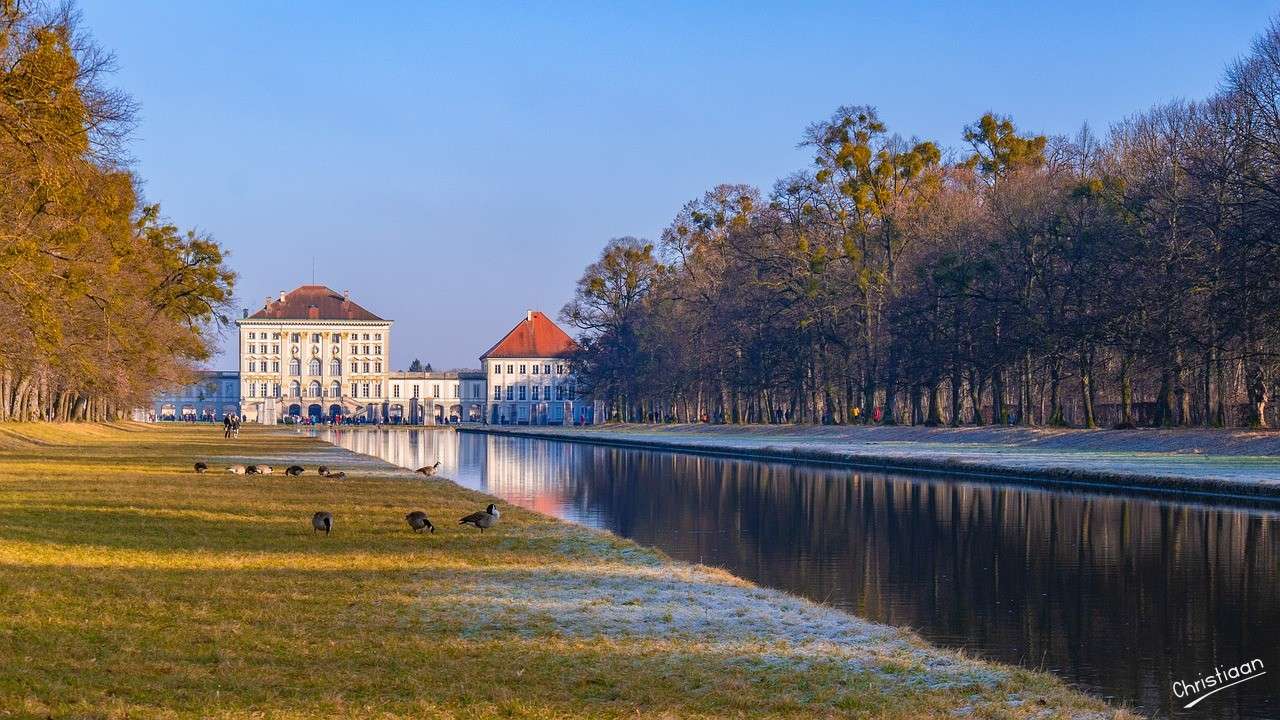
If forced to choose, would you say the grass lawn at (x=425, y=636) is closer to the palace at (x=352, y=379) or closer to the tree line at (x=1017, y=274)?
the tree line at (x=1017, y=274)

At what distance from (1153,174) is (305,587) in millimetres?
40905

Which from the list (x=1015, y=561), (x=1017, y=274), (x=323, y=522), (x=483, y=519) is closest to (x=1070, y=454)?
(x=1017, y=274)

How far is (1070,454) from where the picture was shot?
42406 mm

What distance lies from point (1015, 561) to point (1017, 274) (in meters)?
38.5

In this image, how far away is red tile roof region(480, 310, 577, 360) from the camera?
183 m

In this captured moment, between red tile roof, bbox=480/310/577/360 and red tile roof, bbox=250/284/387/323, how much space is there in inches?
638

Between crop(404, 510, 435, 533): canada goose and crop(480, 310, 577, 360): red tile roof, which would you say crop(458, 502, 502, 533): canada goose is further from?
crop(480, 310, 577, 360): red tile roof

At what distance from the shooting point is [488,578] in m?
14.1

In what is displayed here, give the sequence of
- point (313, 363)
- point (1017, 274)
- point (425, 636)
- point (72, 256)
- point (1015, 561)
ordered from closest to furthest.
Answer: point (425, 636) < point (1015, 561) < point (72, 256) < point (1017, 274) < point (313, 363)

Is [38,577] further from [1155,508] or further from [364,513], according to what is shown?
[1155,508]

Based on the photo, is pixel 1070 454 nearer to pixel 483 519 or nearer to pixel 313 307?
pixel 483 519

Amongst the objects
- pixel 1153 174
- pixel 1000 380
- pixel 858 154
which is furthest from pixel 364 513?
pixel 858 154

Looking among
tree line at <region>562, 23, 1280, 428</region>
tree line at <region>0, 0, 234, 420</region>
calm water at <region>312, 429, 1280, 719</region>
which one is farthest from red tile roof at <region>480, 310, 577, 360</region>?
calm water at <region>312, 429, 1280, 719</region>

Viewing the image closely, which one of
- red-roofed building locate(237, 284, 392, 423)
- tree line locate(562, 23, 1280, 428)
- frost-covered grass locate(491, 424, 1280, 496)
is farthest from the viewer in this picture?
red-roofed building locate(237, 284, 392, 423)
